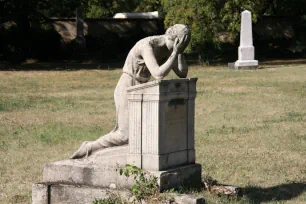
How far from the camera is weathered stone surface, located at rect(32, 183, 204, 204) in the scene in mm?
7664

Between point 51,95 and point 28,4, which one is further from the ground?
point 28,4

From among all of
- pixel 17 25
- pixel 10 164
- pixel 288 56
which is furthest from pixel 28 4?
pixel 10 164

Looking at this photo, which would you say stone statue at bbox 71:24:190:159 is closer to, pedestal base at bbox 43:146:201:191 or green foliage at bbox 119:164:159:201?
pedestal base at bbox 43:146:201:191

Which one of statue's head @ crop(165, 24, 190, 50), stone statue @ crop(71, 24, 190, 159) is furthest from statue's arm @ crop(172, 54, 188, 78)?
statue's head @ crop(165, 24, 190, 50)

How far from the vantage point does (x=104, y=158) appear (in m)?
8.52

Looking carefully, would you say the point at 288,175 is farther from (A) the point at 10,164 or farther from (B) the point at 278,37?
(B) the point at 278,37

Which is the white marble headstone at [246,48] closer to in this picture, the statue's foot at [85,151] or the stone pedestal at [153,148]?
the statue's foot at [85,151]

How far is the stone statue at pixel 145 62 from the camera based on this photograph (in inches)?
324

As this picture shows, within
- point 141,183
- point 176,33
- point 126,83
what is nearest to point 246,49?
point 126,83

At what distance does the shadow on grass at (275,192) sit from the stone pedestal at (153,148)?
33.5 inches

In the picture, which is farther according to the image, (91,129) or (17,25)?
(17,25)

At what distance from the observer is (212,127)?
50.0 feet

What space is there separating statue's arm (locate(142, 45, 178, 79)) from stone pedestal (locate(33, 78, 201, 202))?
0.17m

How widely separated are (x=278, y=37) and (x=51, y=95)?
2628 cm
